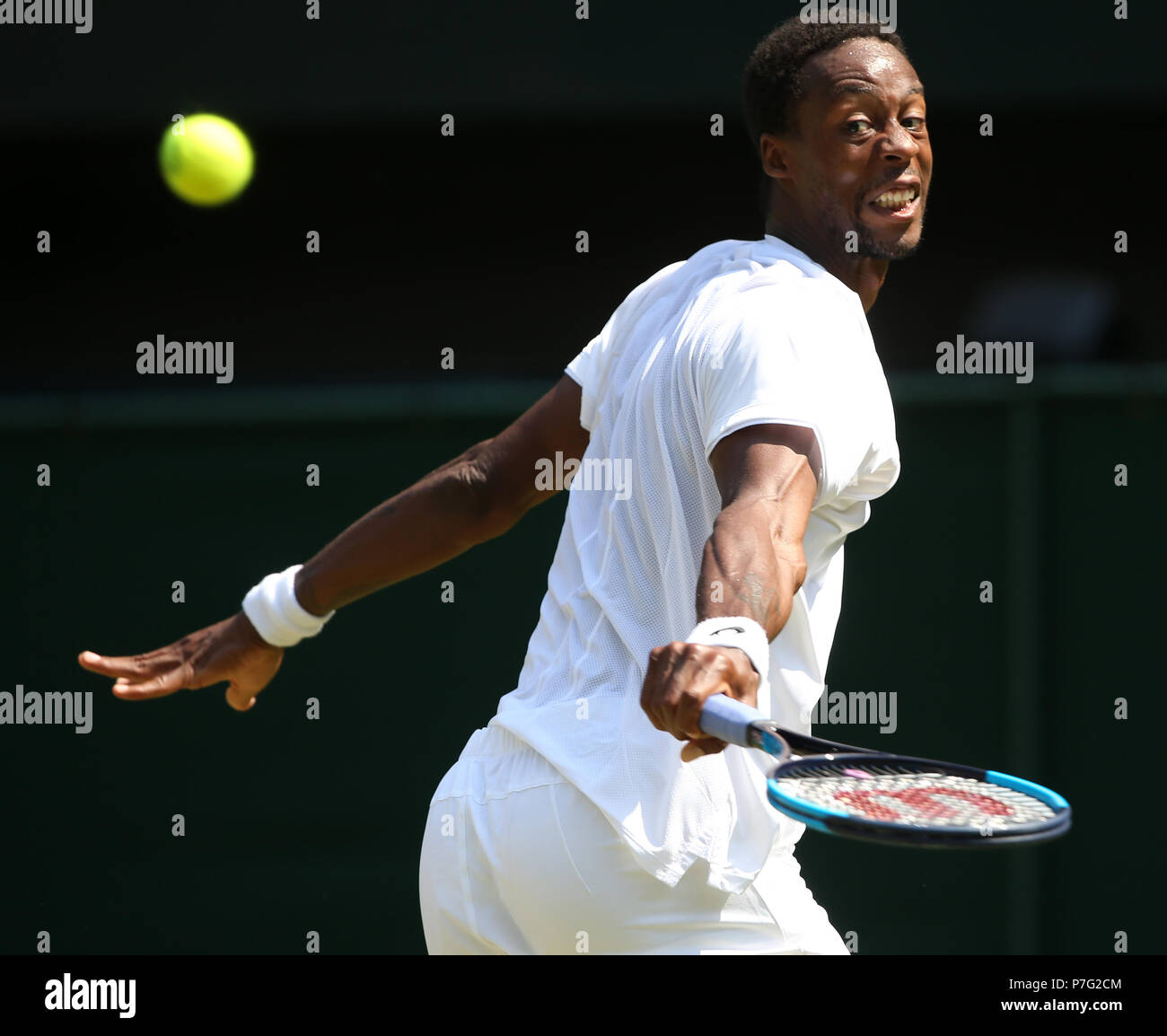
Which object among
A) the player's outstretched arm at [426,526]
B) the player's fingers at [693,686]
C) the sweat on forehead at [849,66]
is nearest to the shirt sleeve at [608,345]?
the player's outstretched arm at [426,526]

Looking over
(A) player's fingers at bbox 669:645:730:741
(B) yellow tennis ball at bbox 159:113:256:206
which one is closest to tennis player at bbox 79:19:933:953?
(A) player's fingers at bbox 669:645:730:741

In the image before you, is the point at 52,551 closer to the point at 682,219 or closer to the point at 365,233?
the point at 365,233

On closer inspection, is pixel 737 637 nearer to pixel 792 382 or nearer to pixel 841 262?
pixel 792 382

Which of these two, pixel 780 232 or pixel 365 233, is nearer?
pixel 780 232

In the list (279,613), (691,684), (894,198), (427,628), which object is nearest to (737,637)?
(691,684)

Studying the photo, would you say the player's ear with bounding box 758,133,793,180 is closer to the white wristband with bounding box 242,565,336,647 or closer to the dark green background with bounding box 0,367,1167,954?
the white wristband with bounding box 242,565,336,647

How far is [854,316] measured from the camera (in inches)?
86.0

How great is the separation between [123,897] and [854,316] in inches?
128

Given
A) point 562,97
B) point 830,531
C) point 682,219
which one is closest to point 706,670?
point 830,531

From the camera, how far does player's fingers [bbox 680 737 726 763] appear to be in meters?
1.77

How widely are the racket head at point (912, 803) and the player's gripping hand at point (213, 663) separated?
52.0 inches

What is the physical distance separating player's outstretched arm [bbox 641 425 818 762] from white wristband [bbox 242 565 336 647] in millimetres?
1118

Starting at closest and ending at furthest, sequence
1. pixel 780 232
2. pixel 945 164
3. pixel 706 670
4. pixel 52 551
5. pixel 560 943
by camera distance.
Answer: pixel 706 670 → pixel 560 943 → pixel 780 232 → pixel 52 551 → pixel 945 164

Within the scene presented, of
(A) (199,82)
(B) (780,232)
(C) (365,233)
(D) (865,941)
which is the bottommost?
(D) (865,941)
